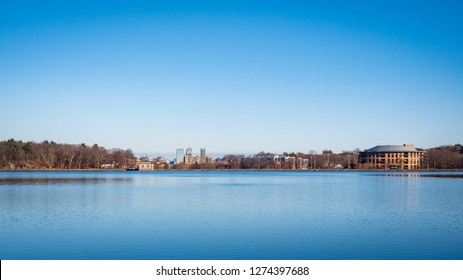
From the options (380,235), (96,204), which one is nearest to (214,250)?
(380,235)

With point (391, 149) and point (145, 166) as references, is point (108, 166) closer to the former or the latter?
point (145, 166)

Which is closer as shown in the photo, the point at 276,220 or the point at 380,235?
the point at 380,235

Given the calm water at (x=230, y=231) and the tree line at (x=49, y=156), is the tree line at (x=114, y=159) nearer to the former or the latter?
the tree line at (x=49, y=156)

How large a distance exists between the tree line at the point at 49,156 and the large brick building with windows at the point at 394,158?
76.5 meters

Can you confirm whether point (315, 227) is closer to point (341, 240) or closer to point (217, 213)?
point (341, 240)

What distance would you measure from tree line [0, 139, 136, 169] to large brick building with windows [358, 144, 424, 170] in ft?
251

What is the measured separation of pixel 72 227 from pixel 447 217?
14597mm

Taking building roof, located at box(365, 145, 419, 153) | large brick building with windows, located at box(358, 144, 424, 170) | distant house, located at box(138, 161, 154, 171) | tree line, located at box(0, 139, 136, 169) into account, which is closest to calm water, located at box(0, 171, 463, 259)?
tree line, located at box(0, 139, 136, 169)

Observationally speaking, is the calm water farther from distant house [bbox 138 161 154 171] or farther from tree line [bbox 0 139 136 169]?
distant house [bbox 138 161 154 171]

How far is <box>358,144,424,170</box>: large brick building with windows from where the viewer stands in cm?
14600
